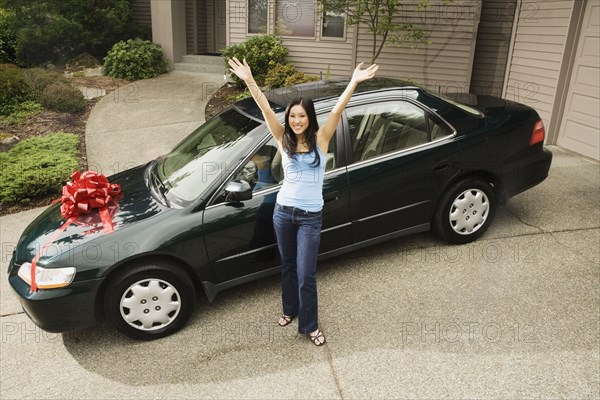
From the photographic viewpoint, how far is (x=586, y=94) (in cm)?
743

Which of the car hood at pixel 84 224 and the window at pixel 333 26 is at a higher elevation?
the window at pixel 333 26

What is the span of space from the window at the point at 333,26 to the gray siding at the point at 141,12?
6.46 m

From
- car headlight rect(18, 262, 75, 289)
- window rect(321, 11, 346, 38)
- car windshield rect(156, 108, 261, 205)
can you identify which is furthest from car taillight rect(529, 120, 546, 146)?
window rect(321, 11, 346, 38)

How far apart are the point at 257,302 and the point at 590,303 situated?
2.66 metres

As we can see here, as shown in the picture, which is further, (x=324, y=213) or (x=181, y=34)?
(x=181, y=34)

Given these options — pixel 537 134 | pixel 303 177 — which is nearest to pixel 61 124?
pixel 303 177

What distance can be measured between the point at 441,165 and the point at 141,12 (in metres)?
13.7

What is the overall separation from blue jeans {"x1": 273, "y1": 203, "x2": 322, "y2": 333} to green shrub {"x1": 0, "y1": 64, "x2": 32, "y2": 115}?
8264 mm

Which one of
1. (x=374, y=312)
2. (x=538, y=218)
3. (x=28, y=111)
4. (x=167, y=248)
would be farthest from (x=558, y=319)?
(x=28, y=111)

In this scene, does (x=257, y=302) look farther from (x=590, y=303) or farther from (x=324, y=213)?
(x=590, y=303)

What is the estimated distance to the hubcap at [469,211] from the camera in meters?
4.65

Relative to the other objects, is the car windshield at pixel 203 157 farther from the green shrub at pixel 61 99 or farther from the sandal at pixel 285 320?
the green shrub at pixel 61 99

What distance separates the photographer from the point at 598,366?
3297mm

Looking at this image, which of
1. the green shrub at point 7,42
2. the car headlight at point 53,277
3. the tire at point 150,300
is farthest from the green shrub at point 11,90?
the tire at point 150,300
